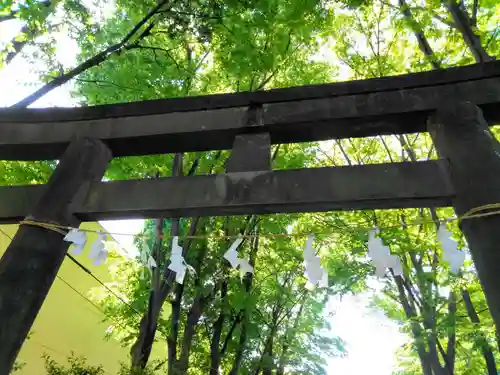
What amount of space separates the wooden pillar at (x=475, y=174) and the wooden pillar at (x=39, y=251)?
288cm

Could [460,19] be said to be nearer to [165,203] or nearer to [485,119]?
[485,119]

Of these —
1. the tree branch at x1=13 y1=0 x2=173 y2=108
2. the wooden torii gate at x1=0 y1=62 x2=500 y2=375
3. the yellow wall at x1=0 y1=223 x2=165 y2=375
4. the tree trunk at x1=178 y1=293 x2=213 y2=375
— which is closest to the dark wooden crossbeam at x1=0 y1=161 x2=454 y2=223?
the wooden torii gate at x1=0 y1=62 x2=500 y2=375

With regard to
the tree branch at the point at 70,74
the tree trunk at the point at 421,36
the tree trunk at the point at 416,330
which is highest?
the tree trunk at the point at 421,36

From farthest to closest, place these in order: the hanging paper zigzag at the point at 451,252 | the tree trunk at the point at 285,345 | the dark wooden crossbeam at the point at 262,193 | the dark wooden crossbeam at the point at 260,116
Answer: the tree trunk at the point at 285,345 < the dark wooden crossbeam at the point at 260,116 < the dark wooden crossbeam at the point at 262,193 < the hanging paper zigzag at the point at 451,252

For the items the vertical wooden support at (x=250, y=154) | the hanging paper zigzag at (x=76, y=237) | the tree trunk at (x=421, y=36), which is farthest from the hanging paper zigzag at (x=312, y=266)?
the tree trunk at (x=421, y=36)

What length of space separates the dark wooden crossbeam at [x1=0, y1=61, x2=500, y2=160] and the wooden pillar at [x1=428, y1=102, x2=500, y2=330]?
18 cm

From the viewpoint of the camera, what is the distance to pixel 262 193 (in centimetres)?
297

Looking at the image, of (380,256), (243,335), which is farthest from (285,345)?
(380,256)

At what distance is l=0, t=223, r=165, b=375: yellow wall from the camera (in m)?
10.2

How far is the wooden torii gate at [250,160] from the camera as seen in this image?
8.96 ft

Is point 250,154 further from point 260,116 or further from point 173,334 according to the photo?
point 173,334

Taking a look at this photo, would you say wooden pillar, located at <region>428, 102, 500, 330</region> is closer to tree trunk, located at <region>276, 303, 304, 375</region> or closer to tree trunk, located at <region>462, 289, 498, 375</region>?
tree trunk, located at <region>462, 289, 498, 375</region>

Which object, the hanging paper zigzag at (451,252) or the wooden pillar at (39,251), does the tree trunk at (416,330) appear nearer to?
the hanging paper zigzag at (451,252)

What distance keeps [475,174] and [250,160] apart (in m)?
1.65
